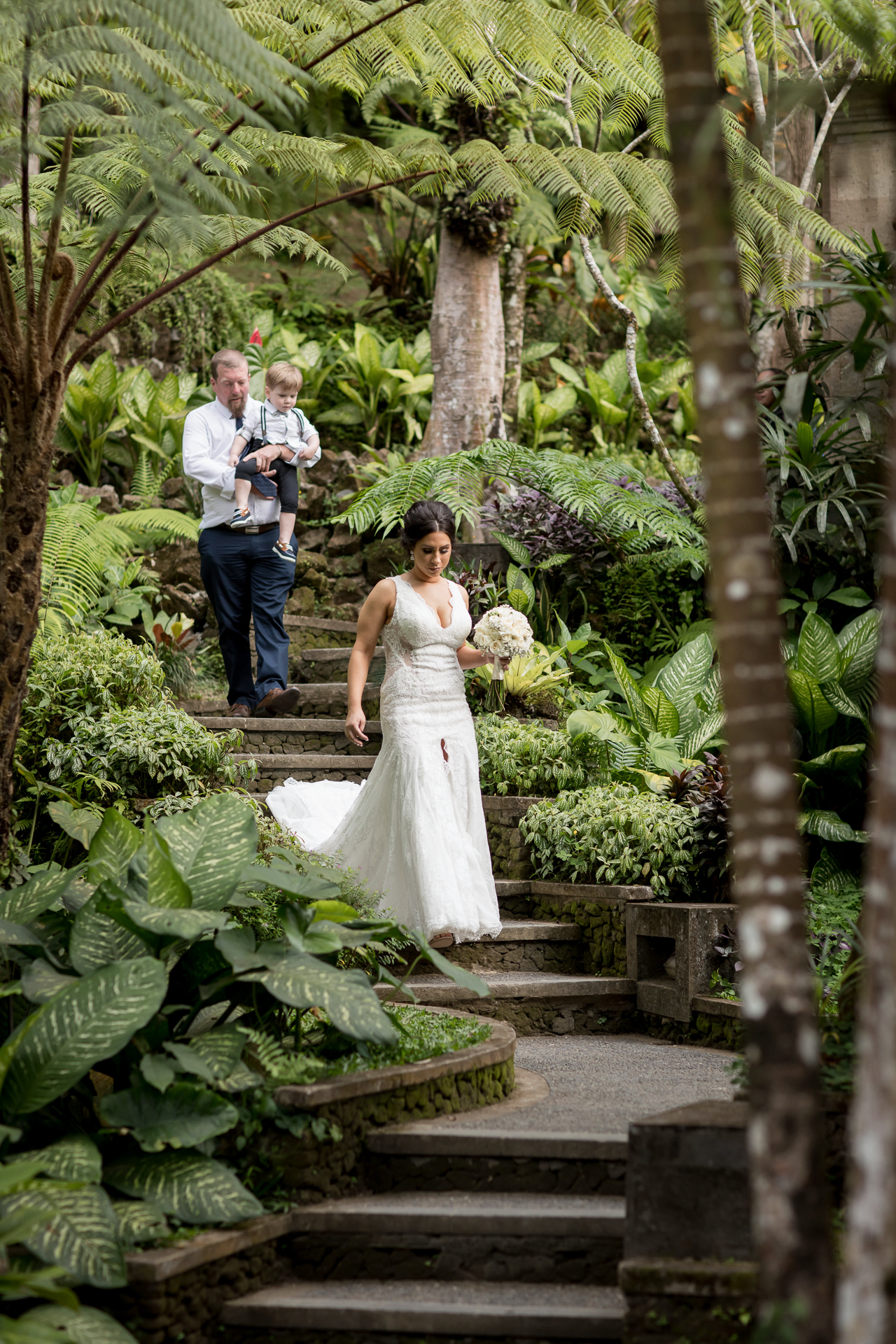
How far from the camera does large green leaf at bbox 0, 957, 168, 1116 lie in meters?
3.11

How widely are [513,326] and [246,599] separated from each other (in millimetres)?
5718

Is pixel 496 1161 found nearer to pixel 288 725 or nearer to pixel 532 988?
pixel 532 988

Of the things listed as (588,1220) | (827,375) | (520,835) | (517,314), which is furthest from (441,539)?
(517,314)

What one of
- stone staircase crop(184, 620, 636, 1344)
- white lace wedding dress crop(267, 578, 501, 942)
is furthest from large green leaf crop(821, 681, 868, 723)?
stone staircase crop(184, 620, 636, 1344)

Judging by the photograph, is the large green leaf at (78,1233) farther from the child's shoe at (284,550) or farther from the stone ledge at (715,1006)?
the child's shoe at (284,550)

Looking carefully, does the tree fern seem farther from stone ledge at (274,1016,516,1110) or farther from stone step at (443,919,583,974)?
stone ledge at (274,1016,516,1110)

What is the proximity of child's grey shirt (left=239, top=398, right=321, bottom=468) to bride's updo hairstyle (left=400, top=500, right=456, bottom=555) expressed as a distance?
1923mm

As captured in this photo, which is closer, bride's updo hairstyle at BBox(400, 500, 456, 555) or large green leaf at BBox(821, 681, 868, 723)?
bride's updo hairstyle at BBox(400, 500, 456, 555)

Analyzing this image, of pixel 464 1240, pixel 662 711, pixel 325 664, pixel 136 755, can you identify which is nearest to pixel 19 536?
pixel 136 755

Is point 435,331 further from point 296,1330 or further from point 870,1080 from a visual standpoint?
point 870,1080

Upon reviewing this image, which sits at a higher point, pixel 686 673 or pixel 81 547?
pixel 81 547

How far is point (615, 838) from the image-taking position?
5.71 m

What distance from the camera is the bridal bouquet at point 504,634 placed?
546cm

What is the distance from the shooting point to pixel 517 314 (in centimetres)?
1173
